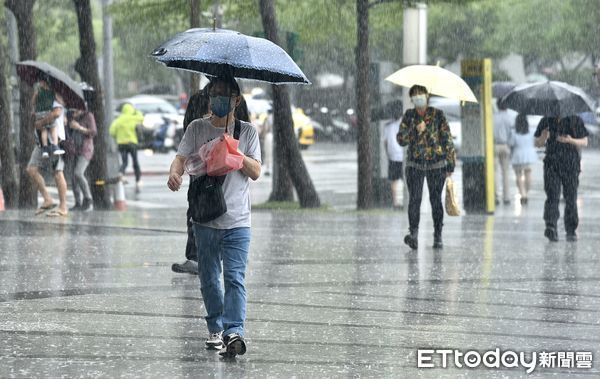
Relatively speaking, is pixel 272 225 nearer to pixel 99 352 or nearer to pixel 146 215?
pixel 146 215

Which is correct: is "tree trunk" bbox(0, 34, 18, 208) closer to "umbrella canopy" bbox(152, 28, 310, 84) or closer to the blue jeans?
"umbrella canopy" bbox(152, 28, 310, 84)

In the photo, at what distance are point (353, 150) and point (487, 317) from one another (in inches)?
1706

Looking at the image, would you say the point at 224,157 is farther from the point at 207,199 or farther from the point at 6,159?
the point at 6,159

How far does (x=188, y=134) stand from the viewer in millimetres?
9211

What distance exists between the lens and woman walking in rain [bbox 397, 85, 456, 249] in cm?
1572

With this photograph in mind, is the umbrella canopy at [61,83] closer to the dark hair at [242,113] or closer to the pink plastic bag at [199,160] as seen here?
the dark hair at [242,113]

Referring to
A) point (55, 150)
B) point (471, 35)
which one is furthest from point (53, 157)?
point (471, 35)

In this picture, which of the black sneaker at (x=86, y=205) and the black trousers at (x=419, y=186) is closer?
the black trousers at (x=419, y=186)

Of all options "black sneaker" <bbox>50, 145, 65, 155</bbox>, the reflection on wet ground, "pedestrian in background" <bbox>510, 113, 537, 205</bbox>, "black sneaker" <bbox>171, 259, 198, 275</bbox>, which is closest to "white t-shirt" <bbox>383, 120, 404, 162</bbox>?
"pedestrian in background" <bbox>510, 113, 537, 205</bbox>

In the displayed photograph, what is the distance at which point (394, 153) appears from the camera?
78.4ft

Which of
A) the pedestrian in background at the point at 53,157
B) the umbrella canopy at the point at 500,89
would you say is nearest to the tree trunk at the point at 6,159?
the pedestrian in background at the point at 53,157

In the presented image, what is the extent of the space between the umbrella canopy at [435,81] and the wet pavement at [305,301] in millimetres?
1611

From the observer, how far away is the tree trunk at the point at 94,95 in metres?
23.0

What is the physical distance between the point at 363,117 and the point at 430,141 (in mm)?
8077
